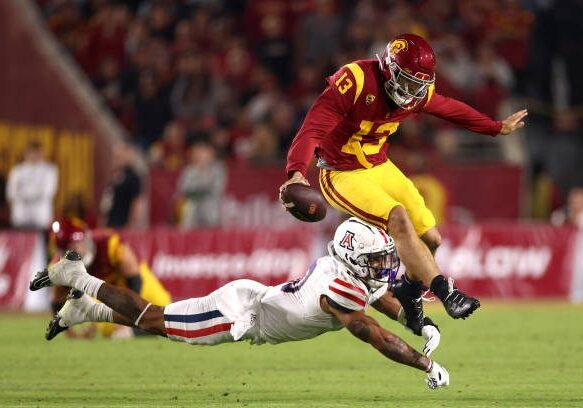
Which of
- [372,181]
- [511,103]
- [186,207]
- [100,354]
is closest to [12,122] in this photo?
[186,207]

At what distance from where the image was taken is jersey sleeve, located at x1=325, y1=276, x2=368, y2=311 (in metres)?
9.01

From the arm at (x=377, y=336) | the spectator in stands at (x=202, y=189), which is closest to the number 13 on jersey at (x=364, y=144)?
the arm at (x=377, y=336)

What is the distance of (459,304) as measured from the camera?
30.4ft

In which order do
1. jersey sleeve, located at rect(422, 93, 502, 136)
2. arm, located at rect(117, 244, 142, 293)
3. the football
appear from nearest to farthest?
1. the football
2. jersey sleeve, located at rect(422, 93, 502, 136)
3. arm, located at rect(117, 244, 142, 293)

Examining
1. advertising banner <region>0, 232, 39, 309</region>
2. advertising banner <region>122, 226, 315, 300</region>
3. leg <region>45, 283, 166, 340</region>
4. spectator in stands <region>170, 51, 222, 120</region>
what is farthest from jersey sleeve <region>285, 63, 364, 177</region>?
spectator in stands <region>170, 51, 222, 120</region>

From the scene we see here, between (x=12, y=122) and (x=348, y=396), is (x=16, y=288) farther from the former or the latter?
(x=348, y=396)

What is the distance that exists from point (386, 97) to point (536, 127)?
9.97 metres

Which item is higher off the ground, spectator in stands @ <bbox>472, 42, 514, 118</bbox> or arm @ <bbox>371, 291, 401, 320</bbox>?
spectator in stands @ <bbox>472, 42, 514, 118</bbox>

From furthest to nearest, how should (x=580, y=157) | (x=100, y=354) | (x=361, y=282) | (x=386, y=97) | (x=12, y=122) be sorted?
(x=12, y=122), (x=580, y=157), (x=100, y=354), (x=386, y=97), (x=361, y=282)

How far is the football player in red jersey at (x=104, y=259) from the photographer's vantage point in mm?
12484

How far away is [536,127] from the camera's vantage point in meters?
19.8

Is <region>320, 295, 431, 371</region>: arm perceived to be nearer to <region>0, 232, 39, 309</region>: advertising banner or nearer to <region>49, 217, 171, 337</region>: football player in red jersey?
<region>49, 217, 171, 337</region>: football player in red jersey

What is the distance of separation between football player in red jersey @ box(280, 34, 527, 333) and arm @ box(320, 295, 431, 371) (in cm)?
57

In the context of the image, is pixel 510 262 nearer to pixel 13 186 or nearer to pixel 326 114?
pixel 13 186
